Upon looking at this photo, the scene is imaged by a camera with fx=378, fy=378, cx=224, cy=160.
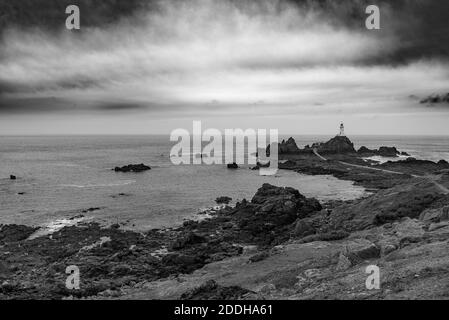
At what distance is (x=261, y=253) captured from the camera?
3123 centimetres

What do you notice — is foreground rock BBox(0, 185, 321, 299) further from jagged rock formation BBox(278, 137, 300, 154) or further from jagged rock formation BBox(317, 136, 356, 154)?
jagged rock formation BBox(317, 136, 356, 154)

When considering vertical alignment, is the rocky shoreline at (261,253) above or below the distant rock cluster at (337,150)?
below

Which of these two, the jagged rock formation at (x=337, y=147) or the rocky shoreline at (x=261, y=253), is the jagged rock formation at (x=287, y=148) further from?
the rocky shoreline at (x=261, y=253)

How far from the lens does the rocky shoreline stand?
20969 mm

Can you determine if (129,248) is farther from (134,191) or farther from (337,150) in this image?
(337,150)

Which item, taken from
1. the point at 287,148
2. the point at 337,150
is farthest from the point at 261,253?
the point at 337,150

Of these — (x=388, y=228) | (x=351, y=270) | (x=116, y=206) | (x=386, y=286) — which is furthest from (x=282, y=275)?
(x=116, y=206)

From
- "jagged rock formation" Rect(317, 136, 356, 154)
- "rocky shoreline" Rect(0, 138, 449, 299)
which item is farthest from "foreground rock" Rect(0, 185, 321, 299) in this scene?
"jagged rock formation" Rect(317, 136, 356, 154)

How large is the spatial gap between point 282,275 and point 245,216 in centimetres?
2812

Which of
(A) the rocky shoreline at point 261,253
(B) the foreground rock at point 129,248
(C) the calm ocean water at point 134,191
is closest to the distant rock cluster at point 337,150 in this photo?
(C) the calm ocean water at point 134,191

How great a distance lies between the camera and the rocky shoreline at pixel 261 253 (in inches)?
826

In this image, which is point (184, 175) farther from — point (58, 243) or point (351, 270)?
point (351, 270)

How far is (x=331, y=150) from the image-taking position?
153 m

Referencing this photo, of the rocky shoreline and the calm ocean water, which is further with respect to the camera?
the calm ocean water
